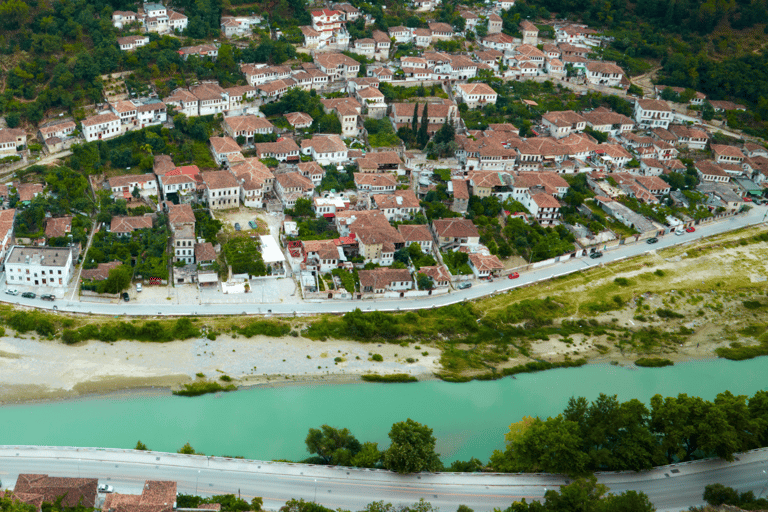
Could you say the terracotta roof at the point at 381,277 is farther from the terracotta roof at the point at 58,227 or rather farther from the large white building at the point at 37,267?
the terracotta roof at the point at 58,227

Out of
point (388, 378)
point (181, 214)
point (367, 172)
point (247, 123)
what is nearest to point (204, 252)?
point (181, 214)

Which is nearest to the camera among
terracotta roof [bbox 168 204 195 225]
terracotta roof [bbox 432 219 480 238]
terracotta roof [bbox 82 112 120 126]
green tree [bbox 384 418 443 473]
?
green tree [bbox 384 418 443 473]

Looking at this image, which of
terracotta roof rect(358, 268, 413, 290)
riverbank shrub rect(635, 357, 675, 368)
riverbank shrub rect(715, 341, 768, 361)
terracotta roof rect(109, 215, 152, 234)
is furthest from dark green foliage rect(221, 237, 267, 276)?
riverbank shrub rect(715, 341, 768, 361)

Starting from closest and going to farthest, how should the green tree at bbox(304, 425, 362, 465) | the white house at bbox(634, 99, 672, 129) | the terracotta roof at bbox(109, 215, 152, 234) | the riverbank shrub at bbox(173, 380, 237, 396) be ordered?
1. the green tree at bbox(304, 425, 362, 465)
2. the riverbank shrub at bbox(173, 380, 237, 396)
3. the terracotta roof at bbox(109, 215, 152, 234)
4. the white house at bbox(634, 99, 672, 129)

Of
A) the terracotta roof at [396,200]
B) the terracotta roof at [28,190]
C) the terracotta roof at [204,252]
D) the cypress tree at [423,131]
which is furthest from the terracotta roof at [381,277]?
the terracotta roof at [28,190]

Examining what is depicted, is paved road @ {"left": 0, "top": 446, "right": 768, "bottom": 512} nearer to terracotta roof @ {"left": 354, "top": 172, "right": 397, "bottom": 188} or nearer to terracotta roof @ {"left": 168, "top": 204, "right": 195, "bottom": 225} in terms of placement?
terracotta roof @ {"left": 168, "top": 204, "right": 195, "bottom": 225}

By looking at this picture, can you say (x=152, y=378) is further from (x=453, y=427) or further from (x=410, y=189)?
(x=410, y=189)
